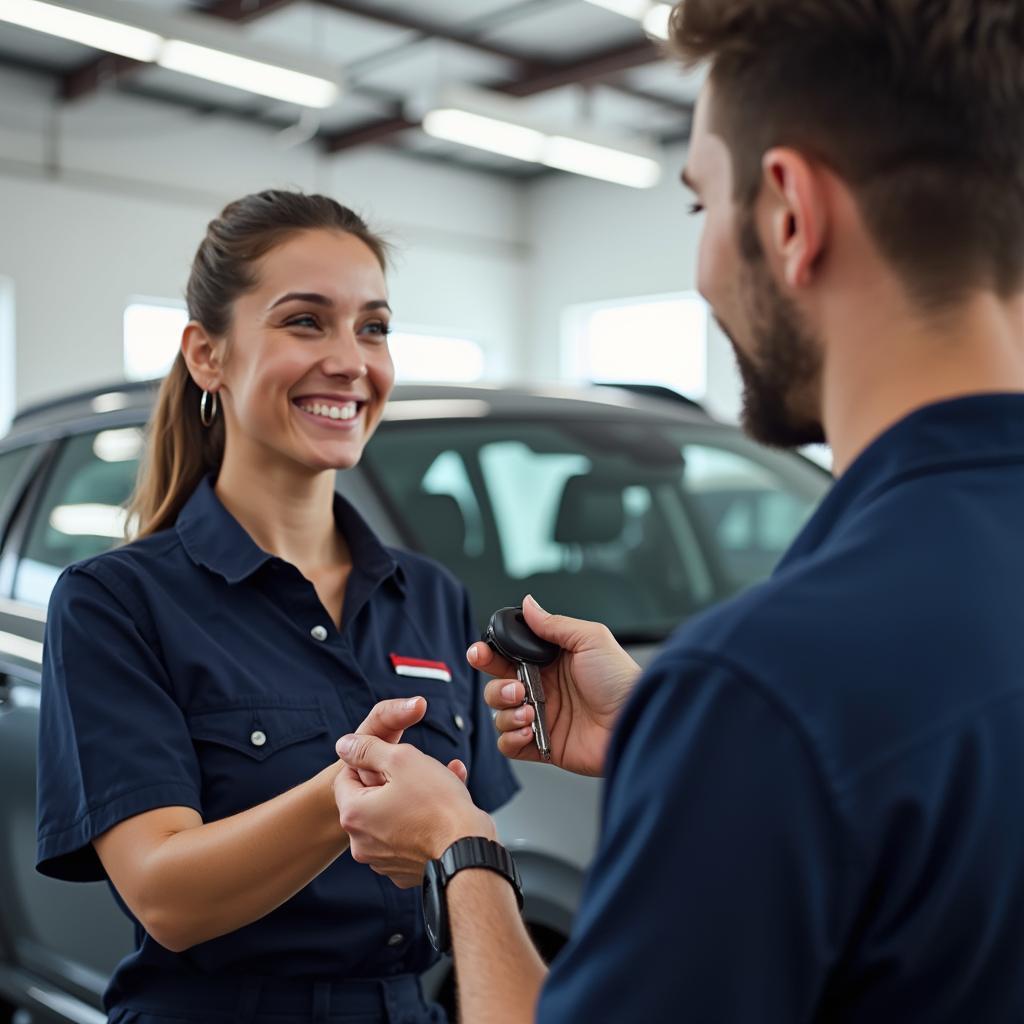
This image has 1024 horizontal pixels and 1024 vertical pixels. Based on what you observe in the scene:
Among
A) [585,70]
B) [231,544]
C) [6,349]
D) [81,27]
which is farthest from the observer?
[6,349]

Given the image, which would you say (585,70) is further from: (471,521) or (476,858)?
(476,858)

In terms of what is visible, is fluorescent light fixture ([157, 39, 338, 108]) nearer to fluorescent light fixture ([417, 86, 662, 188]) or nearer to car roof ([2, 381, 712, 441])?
fluorescent light fixture ([417, 86, 662, 188])

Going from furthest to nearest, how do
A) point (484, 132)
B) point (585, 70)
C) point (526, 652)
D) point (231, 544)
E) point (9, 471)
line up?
1. point (585, 70)
2. point (484, 132)
3. point (9, 471)
4. point (231, 544)
5. point (526, 652)

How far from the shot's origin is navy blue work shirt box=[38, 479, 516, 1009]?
151cm

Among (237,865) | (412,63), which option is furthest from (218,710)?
(412,63)

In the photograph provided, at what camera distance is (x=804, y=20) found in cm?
81

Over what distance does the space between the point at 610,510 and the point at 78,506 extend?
125cm

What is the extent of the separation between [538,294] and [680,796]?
41.4 feet

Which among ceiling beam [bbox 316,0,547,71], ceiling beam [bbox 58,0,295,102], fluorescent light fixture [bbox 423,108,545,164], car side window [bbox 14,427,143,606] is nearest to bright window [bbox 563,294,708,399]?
ceiling beam [bbox 316,0,547,71]

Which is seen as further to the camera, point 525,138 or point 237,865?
point 525,138

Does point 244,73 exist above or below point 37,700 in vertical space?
above

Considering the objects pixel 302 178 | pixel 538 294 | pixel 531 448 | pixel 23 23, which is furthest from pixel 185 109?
pixel 531 448

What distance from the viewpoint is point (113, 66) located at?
9.31 metres

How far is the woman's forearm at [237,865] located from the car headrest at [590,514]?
5.47 ft
